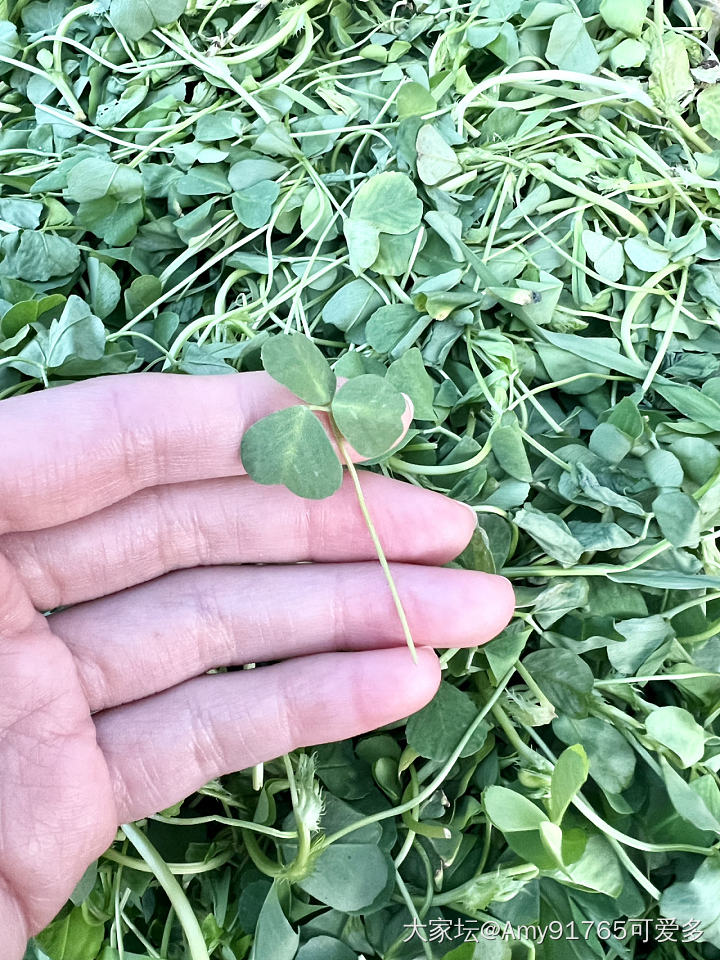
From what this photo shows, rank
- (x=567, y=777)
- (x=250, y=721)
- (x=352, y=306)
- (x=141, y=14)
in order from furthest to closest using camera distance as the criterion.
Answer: (x=141, y=14), (x=352, y=306), (x=250, y=721), (x=567, y=777)

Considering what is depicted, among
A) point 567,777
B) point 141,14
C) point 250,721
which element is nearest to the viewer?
point 567,777

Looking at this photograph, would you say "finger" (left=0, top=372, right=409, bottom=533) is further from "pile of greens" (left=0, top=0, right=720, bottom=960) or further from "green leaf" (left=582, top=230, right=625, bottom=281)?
"green leaf" (left=582, top=230, right=625, bottom=281)

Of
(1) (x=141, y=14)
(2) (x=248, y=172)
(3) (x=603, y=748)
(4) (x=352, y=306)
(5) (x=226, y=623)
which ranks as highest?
(1) (x=141, y=14)

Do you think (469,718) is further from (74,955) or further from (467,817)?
(74,955)

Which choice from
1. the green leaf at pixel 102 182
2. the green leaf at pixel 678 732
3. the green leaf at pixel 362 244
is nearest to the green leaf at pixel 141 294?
the green leaf at pixel 102 182

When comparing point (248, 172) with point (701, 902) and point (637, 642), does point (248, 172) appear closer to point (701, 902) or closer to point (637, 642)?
point (637, 642)

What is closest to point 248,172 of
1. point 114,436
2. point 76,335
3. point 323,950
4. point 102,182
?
point 102,182
